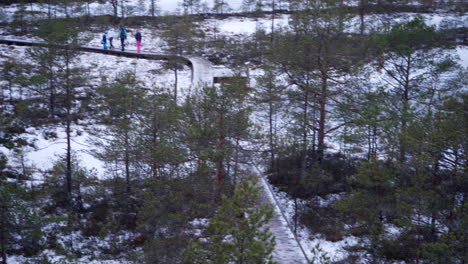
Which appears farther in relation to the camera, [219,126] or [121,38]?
[121,38]

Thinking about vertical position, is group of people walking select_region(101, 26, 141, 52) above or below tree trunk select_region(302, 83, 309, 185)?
above

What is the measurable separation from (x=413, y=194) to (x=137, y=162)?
915cm

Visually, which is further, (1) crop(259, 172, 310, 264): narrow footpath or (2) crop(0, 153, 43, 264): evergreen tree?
(1) crop(259, 172, 310, 264): narrow footpath

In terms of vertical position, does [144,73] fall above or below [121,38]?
below

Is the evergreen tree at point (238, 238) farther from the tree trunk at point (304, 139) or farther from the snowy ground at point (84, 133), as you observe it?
the snowy ground at point (84, 133)

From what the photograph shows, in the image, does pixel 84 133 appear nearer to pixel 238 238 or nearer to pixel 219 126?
pixel 219 126

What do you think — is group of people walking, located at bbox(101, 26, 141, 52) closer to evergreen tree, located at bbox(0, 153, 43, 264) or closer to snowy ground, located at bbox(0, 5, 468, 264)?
snowy ground, located at bbox(0, 5, 468, 264)

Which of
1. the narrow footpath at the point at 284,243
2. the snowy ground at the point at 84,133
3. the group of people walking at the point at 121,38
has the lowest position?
the narrow footpath at the point at 284,243

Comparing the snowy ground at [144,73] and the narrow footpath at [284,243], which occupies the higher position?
the snowy ground at [144,73]

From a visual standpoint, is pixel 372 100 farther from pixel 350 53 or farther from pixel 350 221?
pixel 350 221

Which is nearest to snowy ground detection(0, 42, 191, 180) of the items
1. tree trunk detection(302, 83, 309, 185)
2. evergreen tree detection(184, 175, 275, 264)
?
tree trunk detection(302, 83, 309, 185)

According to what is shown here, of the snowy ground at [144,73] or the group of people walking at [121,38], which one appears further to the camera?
the group of people walking at [121,38]

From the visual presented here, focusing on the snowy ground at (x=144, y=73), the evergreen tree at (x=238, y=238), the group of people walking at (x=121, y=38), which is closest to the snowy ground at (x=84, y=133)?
the snowy ground at (x=144, y=73)

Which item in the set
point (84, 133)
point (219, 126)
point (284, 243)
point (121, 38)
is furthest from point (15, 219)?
point (121, 38)
